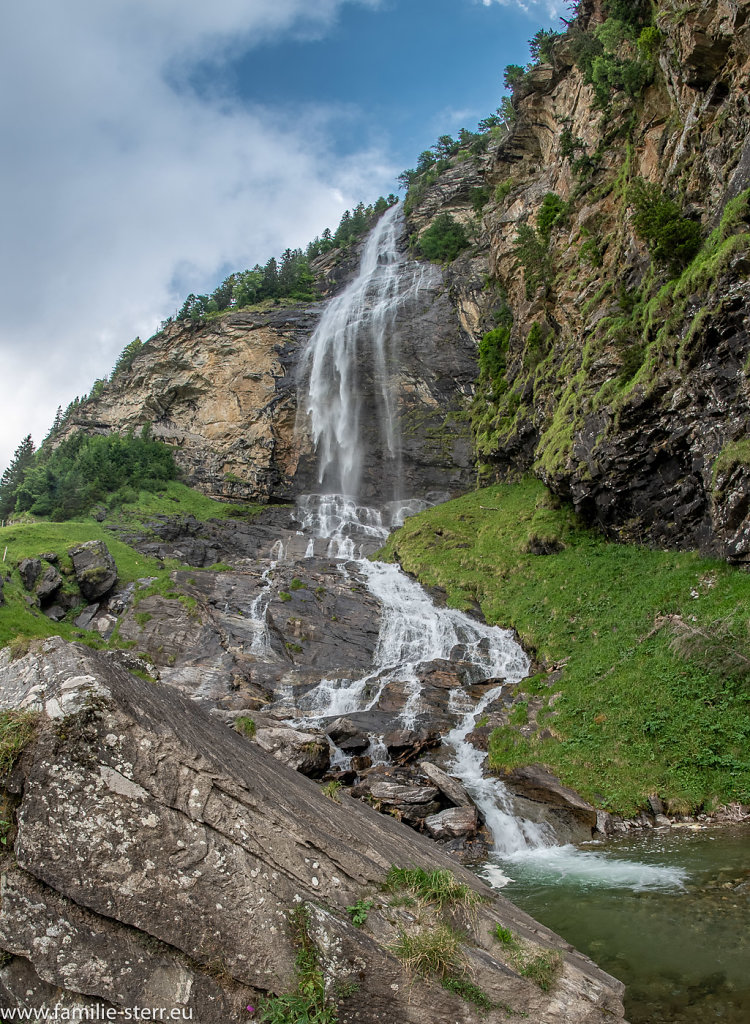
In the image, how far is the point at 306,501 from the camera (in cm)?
4822

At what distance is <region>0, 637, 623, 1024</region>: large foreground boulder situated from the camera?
3.79 m

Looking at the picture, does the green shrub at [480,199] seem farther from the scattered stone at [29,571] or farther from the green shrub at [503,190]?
the scattered stone at [29,571]

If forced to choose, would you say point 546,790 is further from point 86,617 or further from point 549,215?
point 549,215

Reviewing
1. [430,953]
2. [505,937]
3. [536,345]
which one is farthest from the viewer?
[536,345]

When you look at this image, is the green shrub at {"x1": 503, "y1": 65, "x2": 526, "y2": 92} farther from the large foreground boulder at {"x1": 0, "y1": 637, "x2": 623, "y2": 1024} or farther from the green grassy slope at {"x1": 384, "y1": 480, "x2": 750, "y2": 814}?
the large foreground boulder at {"x1": 0, "y1": 637, "x2": 623, "y2": 1024}

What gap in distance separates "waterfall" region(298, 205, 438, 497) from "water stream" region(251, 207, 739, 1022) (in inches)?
4.6

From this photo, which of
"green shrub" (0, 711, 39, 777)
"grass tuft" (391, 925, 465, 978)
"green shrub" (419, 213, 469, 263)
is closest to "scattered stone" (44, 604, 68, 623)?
"green shrub" (0, 711, 39, 777)

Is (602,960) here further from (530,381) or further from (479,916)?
(530,381)

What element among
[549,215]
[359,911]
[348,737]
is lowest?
[348,737]

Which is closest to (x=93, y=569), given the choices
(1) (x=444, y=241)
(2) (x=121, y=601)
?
(2) (x=121, y=601)

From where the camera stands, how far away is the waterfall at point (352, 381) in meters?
49.3

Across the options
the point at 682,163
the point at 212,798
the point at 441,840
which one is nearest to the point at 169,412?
the point at 682,163

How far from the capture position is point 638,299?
23.9 m

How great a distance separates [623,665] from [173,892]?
1519cm
